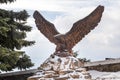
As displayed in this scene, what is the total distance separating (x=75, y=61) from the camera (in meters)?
2.48

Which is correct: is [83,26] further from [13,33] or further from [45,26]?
[13,33]

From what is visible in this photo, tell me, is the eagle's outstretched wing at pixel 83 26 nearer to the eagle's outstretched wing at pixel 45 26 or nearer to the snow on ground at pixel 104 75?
the eagle's outstretched wing at pixel 45 26

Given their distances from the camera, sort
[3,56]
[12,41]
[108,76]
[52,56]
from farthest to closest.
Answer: [12,41]
[3,56]
[108,76]
[52,56]

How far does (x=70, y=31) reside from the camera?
278 centimetres

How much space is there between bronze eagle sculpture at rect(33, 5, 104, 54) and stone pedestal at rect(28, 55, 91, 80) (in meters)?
0.09

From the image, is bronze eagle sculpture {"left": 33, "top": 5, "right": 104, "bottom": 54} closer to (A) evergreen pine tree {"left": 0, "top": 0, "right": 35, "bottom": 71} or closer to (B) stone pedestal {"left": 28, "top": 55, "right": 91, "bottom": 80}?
(B) stone pedestal {"left": 28, "top": 55, "right": 91, "bottom": 80}

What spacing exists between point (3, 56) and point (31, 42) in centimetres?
331

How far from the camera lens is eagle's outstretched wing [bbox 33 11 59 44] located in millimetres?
2933

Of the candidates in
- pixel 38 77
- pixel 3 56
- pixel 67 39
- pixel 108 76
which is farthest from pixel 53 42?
pixel 3 56

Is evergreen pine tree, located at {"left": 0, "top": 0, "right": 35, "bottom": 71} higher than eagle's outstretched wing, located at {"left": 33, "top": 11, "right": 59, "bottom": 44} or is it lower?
higher

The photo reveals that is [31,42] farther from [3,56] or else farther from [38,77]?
[38,77]

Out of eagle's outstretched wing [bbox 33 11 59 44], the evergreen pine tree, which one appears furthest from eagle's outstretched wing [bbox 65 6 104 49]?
the evergreen pine tree

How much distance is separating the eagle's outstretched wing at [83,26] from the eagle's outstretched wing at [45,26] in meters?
0.14

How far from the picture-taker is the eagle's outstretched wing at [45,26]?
2933mm
